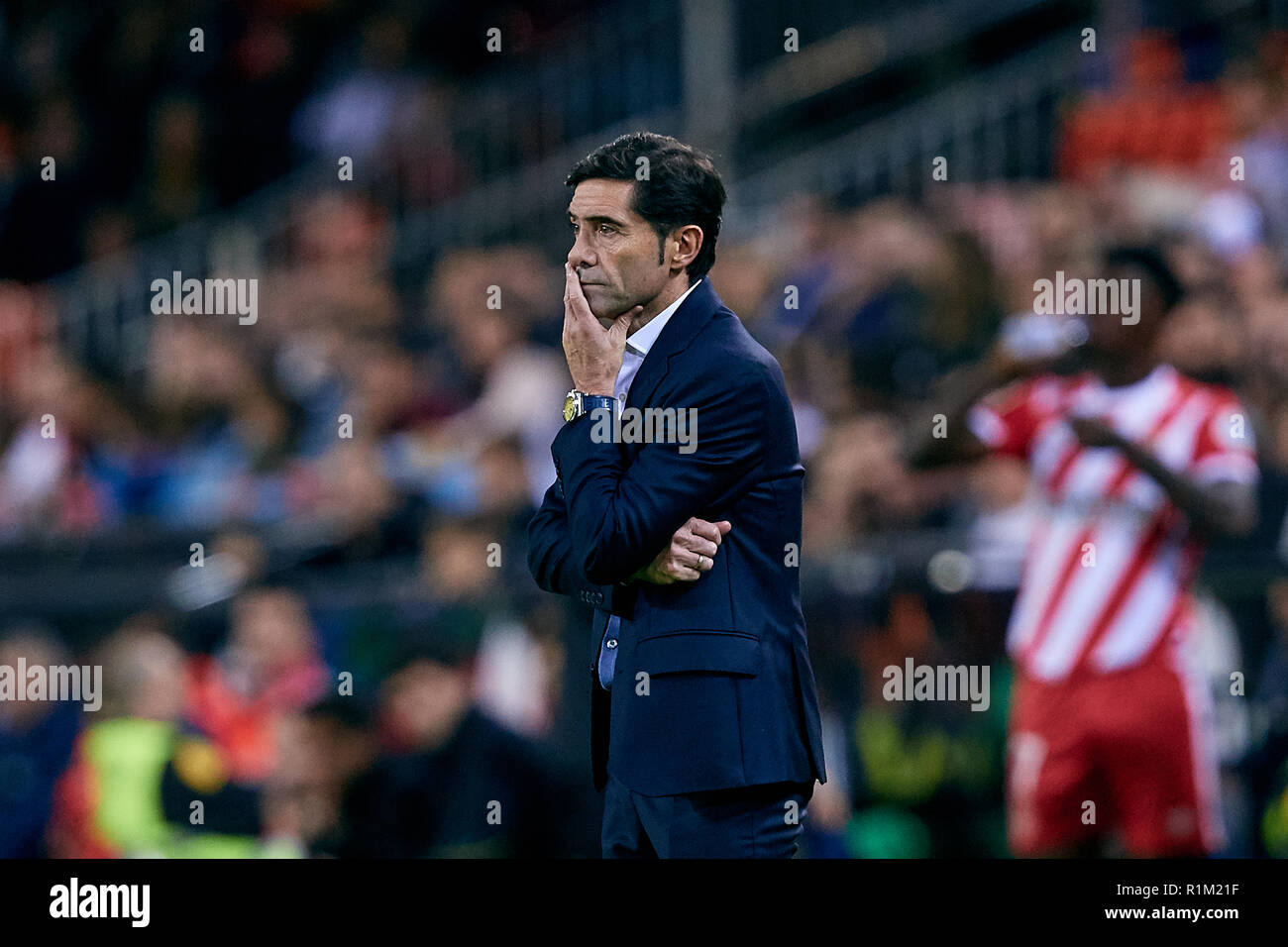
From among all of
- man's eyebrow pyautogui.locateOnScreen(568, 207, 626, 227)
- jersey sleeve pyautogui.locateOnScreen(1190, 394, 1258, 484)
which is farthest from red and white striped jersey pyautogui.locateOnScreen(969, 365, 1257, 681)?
man's eyebrow pyautogui.locateOnScreen(568, 207, 626, 227)

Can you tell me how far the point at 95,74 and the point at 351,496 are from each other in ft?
13.9

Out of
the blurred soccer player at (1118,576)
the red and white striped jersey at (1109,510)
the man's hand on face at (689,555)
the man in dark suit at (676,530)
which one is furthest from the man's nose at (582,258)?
the red and white striped jersey at (1109,510)

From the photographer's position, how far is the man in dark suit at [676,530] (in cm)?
299

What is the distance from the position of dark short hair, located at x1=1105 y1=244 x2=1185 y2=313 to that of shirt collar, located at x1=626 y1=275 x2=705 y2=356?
2068 mm

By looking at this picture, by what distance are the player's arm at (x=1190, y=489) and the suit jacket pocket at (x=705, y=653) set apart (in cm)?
206

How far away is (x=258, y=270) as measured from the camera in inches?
327

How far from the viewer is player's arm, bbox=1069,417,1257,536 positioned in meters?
4.73

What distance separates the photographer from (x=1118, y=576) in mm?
4855

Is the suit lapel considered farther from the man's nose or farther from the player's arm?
the player's arm

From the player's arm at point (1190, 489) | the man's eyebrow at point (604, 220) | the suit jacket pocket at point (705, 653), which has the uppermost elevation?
the man's eyebrow at point (604, 220)

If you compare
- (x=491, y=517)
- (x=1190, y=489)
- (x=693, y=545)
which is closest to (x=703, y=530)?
(x=693, y=545)

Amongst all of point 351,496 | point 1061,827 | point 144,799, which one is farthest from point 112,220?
point 1061,827

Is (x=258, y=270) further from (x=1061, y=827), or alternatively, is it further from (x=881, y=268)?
(x=1061, y=827)

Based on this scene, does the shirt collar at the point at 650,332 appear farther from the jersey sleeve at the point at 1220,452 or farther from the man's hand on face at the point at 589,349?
the jersey sleeve at the point at 1220,452
